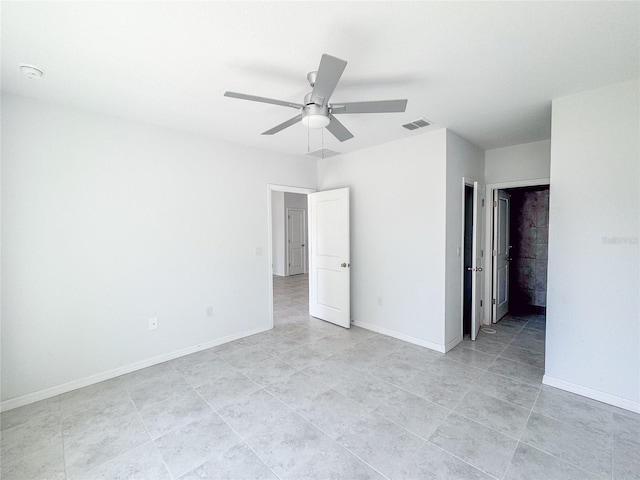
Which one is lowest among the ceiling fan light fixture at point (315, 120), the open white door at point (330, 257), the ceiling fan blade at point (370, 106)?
the open white door at point (330, 257)

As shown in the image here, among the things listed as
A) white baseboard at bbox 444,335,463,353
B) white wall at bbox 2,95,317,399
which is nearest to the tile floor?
white baseboard at bbox 444,335,463,353

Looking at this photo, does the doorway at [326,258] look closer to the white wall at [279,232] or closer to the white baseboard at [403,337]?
the white baseboard at [403,337]

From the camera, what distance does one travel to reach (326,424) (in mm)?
2168

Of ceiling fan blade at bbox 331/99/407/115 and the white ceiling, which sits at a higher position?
the white ceiling

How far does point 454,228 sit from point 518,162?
5.01 ft

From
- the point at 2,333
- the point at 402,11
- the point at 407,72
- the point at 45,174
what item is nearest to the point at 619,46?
the point at 407,72

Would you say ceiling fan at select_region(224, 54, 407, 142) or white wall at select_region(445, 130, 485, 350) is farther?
white wall at select_region(445, 130, 485, 350)

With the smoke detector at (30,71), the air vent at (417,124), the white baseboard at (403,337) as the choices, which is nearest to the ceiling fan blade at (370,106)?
the air vent at (417,124)

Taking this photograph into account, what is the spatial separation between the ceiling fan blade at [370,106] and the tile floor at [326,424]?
2.27 meters

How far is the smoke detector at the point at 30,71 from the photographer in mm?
1983

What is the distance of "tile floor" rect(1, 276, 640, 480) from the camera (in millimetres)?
1782

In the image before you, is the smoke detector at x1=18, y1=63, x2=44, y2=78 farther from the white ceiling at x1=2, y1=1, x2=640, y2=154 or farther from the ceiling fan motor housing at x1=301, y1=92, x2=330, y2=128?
the ceiling fan motor housing at x1=301, y1=92, x2=330, y2=128

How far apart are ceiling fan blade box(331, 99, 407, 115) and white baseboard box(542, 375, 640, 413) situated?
2.77 m

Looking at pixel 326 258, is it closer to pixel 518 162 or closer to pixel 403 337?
pixel 403 337
